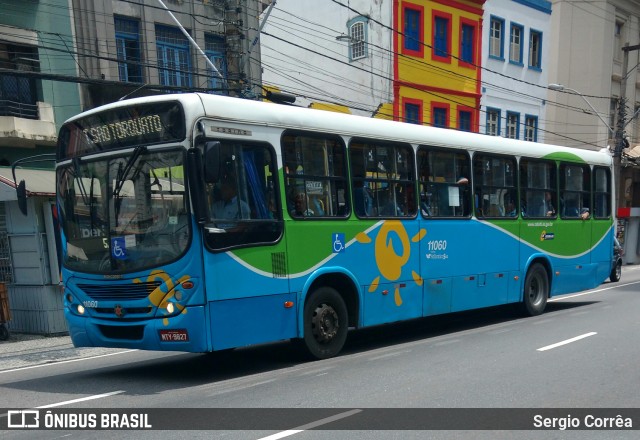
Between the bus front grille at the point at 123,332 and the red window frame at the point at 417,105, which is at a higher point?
the red window frame at the point at 417,105

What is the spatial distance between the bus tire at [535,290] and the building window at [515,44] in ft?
64.5

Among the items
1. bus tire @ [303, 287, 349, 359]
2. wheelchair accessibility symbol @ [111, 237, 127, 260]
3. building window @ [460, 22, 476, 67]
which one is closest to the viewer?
wheelchair accessibility symbol @ [111, 237, 127, 260]

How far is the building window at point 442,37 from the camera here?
26.7m

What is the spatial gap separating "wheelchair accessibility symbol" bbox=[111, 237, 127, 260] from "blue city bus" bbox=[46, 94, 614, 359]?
2 cm

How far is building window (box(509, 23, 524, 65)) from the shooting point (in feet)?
99.9

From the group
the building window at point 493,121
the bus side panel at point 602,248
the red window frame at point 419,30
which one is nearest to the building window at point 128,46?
the red window frame at point 419,30

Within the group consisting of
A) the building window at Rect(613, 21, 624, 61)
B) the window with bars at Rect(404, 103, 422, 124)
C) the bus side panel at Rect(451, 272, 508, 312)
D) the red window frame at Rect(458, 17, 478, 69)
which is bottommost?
the bus side panel at Rect(451, 272, 508, 312)

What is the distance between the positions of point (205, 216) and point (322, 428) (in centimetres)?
276

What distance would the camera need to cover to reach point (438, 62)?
26828 millimetres

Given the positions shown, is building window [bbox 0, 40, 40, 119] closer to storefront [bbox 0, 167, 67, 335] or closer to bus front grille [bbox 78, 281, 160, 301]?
storefront [bbox 0, 167, 67, 335]

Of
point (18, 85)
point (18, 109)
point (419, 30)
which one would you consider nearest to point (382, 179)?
point (18, 109)

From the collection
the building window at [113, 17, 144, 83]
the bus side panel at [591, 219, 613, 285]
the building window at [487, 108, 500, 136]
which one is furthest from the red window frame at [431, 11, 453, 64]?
the bus side panel at [591, 219, 613, 285]

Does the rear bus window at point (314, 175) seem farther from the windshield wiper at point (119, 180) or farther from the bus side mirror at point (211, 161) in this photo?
the windshield wiper at point (119, 180)

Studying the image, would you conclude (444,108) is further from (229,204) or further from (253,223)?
(229,204)
